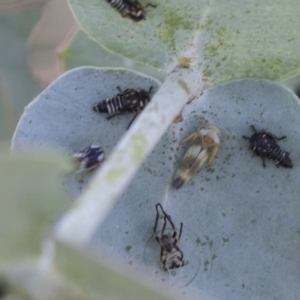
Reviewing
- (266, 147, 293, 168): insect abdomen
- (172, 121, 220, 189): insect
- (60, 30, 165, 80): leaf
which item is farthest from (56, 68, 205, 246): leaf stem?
(60, 30, 165, 80): leaf

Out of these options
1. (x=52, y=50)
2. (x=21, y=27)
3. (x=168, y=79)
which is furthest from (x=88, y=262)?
(x=21, y=27)

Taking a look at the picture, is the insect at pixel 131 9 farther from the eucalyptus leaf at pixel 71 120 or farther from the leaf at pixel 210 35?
the eucalyptus leaf at pixel 71 120

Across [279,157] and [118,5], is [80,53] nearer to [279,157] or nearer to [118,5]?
[118,5]

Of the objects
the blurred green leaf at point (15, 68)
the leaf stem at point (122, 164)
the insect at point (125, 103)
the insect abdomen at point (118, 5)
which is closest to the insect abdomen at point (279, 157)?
the leaf stem at point (122, 164)

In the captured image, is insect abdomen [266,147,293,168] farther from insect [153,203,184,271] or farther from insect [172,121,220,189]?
insect [153,203,184,271]

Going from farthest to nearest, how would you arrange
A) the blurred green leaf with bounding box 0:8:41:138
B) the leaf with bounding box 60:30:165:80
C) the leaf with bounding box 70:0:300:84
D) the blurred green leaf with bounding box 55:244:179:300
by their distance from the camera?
the blurred green leaf with bounding box 0:8:41:138
the leaf with bounding box 60:30:165:80
the leaf with bounding box 70:0:300:84
the blurred green leaf with bounding box 55:244:179:300

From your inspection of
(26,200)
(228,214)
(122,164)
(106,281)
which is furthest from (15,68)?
(106,281)
